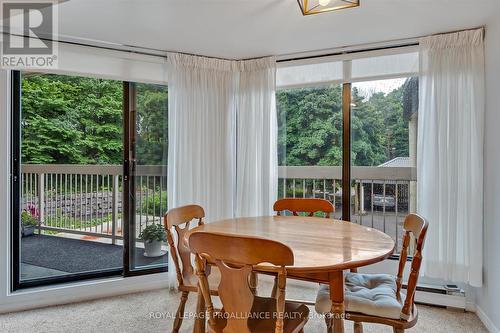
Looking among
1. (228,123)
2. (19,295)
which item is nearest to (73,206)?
(19,295)

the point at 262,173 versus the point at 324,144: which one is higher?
the point at 324,144

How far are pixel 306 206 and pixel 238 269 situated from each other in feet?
4.64

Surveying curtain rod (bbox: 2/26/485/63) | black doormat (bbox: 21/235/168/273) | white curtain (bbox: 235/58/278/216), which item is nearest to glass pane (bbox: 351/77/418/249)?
curtain rod (bbox: 2/26/485/63)

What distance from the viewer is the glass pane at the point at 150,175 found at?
3.05 meters

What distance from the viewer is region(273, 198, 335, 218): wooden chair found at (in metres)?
2.52

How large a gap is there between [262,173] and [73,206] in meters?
2.07

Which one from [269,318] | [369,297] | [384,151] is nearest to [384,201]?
[384,151]

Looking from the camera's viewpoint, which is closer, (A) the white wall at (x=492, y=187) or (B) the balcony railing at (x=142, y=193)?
(A) the white wall at (x=492, y=187)

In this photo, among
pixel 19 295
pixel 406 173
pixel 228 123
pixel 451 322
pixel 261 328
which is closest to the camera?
pixel 261 328

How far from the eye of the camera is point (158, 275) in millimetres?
3061

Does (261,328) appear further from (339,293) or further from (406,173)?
(406,173)

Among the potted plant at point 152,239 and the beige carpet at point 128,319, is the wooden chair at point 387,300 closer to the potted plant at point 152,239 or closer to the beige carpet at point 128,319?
the beige carpet at point 128,319

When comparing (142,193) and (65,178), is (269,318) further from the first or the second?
(65,178)

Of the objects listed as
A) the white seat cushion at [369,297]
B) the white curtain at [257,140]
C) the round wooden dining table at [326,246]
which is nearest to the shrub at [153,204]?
the white curtain at [257,140]
